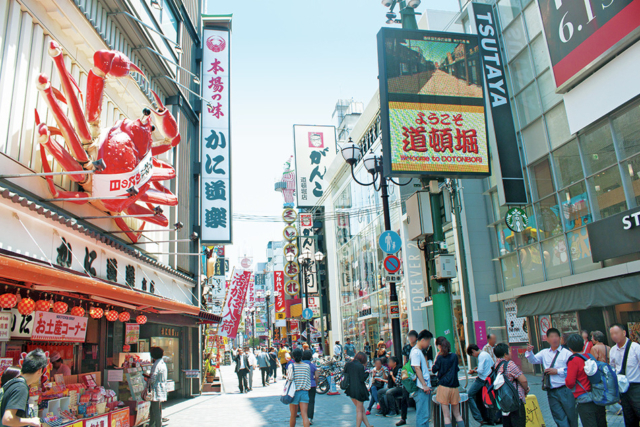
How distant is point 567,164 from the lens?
1628 centimetres

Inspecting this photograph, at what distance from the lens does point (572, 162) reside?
52.6 ft

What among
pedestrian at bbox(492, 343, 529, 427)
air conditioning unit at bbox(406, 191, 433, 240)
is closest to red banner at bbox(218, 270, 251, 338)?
air conditioning unit at bbox(406, 191, 433, 240)

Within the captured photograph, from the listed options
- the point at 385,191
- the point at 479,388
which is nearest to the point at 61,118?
the point at 385,191

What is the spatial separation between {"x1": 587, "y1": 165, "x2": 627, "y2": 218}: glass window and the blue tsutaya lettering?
4.80 m

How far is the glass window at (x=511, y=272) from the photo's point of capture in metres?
19.3

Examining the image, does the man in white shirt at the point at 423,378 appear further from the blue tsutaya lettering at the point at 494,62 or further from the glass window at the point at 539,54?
the glass window at the point at 539,54

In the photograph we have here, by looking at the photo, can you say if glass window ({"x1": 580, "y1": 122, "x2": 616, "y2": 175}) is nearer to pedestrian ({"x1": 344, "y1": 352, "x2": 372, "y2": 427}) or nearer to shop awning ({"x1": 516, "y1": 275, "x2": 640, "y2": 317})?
shop awning ({"x1": 516, "y1": 275, "x2": 640, "y2": 317})

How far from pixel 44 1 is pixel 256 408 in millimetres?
12170

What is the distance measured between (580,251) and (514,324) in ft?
17.2

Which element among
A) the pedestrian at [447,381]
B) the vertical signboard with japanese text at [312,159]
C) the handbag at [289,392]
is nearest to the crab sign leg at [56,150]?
the handbag at [289,392]

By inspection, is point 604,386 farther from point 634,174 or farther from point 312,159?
point 312,159

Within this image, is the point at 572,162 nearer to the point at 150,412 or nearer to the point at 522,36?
the point at 522,36

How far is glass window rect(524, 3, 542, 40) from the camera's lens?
57.7 ft

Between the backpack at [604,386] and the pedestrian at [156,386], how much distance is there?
27.7 feet
